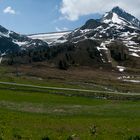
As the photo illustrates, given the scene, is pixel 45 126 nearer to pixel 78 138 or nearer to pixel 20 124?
pixel 20 124

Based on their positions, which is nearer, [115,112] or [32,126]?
[32,126]

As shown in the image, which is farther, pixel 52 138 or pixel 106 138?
pixel 106 138

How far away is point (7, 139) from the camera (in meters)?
22.6

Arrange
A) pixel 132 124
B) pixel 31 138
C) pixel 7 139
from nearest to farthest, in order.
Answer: pixel 7 139 < pixel 31 138 < pixel 132 124

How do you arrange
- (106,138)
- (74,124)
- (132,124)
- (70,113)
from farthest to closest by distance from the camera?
(70,113)
(132,124)
(74,124)
(106,138)

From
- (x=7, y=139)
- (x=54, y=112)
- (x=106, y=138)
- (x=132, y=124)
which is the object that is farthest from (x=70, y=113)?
(x=7, y=139)

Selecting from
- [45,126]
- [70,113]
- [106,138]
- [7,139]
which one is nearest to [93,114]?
[70,113]

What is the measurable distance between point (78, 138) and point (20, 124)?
9.11 m

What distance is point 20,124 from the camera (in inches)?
1332

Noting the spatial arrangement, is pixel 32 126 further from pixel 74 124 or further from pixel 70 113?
pixel 70 113

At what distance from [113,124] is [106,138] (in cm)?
1306

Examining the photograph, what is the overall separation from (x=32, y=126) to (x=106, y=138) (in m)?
8.07

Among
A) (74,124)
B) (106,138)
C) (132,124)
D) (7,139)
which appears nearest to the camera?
(7,139)

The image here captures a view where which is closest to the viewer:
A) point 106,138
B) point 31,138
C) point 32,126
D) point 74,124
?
point 31,138
